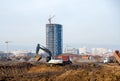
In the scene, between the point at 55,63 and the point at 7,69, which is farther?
the point at 55,63

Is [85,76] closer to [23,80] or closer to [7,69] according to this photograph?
[23,80]

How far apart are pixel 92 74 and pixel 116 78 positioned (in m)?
3.56

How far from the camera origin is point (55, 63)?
69.8 m

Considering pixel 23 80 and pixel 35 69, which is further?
pixel 35 69

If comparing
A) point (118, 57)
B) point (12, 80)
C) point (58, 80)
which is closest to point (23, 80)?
point (12, 80)

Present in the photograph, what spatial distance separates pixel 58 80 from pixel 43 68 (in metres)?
27.8

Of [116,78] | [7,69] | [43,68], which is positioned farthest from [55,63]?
[116,78]

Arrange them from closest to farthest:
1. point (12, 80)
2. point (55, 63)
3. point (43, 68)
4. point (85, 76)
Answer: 1. point (85, 76)
2. point (12, 80)
3. point (43, 68)
4. point (55, 63)

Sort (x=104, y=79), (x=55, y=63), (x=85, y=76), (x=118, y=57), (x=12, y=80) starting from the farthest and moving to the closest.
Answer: (x=55, y=63)
(x=118, y=57)
(x=12, y=80)
(x=85, y=76)
(x=104, y=79)

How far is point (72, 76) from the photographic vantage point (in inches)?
1361

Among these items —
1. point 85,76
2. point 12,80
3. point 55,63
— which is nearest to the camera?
point 85,76

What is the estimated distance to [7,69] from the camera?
204 feet

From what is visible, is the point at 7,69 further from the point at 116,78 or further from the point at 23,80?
the point at 116,78

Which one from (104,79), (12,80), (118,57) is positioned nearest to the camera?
(104,79)
